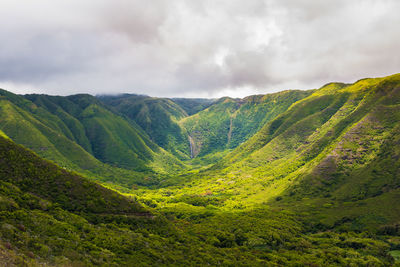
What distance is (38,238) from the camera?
163ft

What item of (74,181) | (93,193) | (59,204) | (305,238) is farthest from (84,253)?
(305,238)

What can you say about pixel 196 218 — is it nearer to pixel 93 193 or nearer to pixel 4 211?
pixel 93 193

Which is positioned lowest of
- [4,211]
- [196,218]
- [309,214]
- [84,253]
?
[196,218]

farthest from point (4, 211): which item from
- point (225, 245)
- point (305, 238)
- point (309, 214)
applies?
point (309, 214)

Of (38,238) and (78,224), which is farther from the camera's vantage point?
(78,224)

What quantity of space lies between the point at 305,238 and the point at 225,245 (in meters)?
51.4

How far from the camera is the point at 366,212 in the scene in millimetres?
152750

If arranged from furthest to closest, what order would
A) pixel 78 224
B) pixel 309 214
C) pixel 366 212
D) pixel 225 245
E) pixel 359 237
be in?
pixel 309 214 → pixel 366 212 → pixel 359 237 → pixel 225 245 → pixel 78 224

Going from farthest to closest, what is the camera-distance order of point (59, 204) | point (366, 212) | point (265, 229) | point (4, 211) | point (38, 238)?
1. point (366, 212)
2. point (265, 229)
3. point (59, 204)
4. point (4, 211)
5. point (38, 238)

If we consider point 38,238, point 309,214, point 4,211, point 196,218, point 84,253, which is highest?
point 4,211

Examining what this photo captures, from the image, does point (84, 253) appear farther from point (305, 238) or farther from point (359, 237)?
point (359, 237)

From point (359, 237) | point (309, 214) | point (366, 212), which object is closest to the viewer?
point (359, 237)

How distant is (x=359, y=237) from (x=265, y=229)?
49.0 m

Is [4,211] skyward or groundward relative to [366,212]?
skyward
